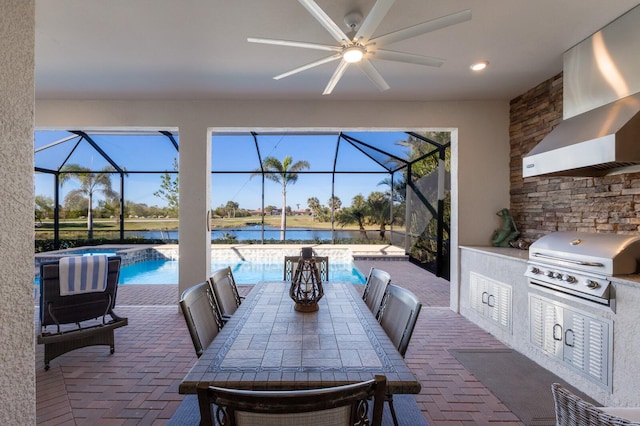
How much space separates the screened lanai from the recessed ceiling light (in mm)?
4028

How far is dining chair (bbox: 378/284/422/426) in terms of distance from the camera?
60.4 inches

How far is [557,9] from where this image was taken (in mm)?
2227

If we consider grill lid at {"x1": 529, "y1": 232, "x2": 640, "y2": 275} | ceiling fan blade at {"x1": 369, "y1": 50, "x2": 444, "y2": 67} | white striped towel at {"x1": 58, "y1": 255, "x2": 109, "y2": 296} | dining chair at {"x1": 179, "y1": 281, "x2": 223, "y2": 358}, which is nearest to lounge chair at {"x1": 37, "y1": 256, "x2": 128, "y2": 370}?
white striped towel at {"x1": 58, "y1": 255, "x2": 109, "y2": 296}

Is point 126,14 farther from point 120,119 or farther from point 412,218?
point 412,218

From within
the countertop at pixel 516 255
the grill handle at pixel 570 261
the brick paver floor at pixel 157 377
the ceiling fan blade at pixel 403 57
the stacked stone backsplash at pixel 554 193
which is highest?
the ceiling fan blade at pixel 403 57

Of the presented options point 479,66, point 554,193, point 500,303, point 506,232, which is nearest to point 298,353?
point 500,303

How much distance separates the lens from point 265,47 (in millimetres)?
2756

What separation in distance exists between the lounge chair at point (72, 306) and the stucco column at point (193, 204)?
3.50 feet

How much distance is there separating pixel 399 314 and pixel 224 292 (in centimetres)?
131

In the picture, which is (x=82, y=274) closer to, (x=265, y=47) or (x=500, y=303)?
(x=265, y=47)

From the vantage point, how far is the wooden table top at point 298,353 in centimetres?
114

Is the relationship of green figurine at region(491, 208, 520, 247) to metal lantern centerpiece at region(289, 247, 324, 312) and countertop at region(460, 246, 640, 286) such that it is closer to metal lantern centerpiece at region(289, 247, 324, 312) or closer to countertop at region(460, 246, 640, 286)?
countertop at region(460, 246, 640, 286)

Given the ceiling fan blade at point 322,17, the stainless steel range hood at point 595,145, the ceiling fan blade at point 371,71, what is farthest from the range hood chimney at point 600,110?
the ceiling fan blade at point 322,17

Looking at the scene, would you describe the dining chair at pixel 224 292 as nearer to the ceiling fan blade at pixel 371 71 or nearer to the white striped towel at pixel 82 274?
the white striped towel at pixel 82 274
